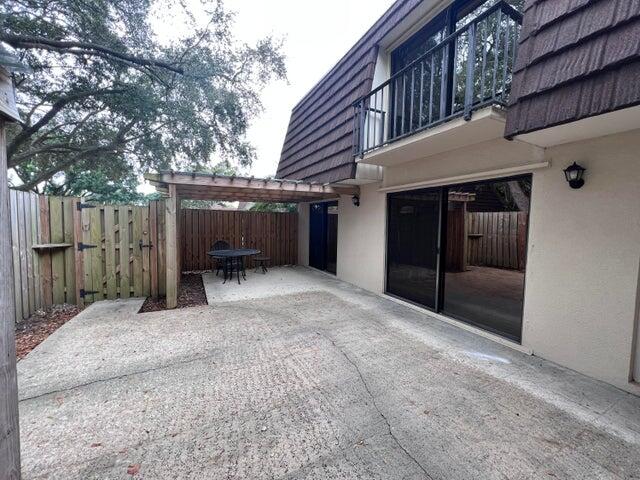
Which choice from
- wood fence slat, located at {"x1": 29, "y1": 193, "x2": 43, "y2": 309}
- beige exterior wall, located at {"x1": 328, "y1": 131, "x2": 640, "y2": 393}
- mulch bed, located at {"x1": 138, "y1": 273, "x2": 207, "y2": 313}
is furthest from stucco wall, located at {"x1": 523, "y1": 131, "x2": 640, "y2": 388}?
wood fence slat, located at {"x1": 29, "y1": 193, "x2": 43, "y2": 309}

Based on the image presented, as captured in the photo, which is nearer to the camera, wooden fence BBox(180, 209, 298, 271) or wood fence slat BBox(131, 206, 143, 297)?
wood fence slat BBox(131, 206, 143, 297)

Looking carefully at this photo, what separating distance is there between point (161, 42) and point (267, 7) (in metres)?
2.90

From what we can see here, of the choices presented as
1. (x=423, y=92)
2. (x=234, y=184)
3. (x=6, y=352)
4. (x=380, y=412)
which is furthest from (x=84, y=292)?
(x=423, y=92)

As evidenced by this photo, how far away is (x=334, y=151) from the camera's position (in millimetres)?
6262

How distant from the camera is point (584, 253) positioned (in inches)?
115

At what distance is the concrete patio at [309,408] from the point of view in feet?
5.85

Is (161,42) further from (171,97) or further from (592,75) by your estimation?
(592,75)

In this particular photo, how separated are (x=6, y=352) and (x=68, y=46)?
7119mm

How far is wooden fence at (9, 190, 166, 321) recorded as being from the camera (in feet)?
13.5

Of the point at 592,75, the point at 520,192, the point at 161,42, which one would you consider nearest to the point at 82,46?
the point at 161,42

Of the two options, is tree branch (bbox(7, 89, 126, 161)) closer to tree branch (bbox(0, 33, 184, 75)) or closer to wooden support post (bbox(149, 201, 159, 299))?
tree branch (bbox(0, 33, 184, 75))

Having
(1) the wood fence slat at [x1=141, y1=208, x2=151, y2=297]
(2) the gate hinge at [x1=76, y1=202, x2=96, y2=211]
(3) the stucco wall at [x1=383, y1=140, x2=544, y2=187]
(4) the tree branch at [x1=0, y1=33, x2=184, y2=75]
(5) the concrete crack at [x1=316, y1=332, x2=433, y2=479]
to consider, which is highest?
(4) the tree branch at [x1=0, y1=33, x2=184, y2=75]

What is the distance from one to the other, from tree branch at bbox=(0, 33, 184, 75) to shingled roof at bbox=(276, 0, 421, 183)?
3489 mm

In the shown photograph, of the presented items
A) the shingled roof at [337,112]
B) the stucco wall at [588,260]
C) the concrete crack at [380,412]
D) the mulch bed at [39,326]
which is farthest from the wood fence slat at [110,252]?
the stucco wall at [588,260]
